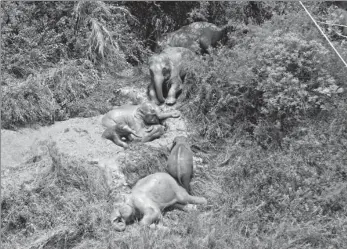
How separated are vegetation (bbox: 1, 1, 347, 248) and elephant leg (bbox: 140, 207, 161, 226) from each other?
0.18 m

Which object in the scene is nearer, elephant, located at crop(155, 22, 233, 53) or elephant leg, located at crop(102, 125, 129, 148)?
elephant leg, located at crop(102, 125, 129, 148)

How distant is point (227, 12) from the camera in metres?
11.5

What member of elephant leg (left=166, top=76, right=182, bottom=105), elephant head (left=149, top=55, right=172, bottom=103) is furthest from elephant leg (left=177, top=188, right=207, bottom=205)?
elephant head (left=149, top=55, right=172, bottom=103)

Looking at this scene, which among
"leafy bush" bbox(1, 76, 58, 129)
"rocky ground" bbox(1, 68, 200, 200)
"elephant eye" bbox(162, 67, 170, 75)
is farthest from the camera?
"elephant eye" bbox(162, 67, 170, 75)

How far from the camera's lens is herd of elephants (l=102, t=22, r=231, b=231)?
24.3 feet

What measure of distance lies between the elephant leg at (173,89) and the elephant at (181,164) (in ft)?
4.53

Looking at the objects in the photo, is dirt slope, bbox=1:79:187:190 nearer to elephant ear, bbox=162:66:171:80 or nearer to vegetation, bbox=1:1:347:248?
vegetation, bbox=1:1:347:248

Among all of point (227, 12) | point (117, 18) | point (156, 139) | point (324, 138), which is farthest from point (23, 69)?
point (324, 138)

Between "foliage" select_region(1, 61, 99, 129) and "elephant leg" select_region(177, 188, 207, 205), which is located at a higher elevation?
"foliage" select_region(1, 61, 99, 129)

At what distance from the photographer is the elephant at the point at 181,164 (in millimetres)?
7922

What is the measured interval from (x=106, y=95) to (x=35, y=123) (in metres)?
1.30

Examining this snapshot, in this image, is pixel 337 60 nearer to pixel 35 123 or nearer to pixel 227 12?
pixel 227 12

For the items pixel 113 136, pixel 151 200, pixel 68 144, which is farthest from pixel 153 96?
pixel 151 200

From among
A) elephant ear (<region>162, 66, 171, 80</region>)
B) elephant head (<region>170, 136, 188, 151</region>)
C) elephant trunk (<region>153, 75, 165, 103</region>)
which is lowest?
elephant head (<region>170, 136, 188, 151</region>)
